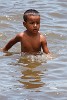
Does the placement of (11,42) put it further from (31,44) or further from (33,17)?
(33,17)

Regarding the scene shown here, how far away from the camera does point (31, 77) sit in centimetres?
591

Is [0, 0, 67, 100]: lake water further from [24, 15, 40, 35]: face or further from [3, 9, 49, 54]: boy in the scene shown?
[24, 15, 40, 35]: face

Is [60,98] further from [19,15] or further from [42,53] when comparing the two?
[19,15]

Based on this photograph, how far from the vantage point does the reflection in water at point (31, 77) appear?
218 inches

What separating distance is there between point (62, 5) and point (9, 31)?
8.73ft

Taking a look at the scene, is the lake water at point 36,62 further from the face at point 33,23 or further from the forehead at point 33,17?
the forehead at point 33,17

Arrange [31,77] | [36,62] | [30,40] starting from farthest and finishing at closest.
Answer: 1. [30,40]
2. [36,62]
3. [31,77]

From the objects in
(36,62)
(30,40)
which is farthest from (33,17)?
(36,62)

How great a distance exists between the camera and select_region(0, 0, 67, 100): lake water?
17.2 ft

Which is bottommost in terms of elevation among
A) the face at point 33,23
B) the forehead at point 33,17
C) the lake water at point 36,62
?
the lake water at point 36,62

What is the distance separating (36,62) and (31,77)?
90cm

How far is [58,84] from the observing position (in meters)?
5.57

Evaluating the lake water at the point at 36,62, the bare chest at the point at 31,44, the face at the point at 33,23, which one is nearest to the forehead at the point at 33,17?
the face at the point at 33,23

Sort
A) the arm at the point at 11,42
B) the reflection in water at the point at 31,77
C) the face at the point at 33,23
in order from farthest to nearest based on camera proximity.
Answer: the arm at the point at 11,42
the face at the point at 33,23
the reflection in water at the point at 31,77
